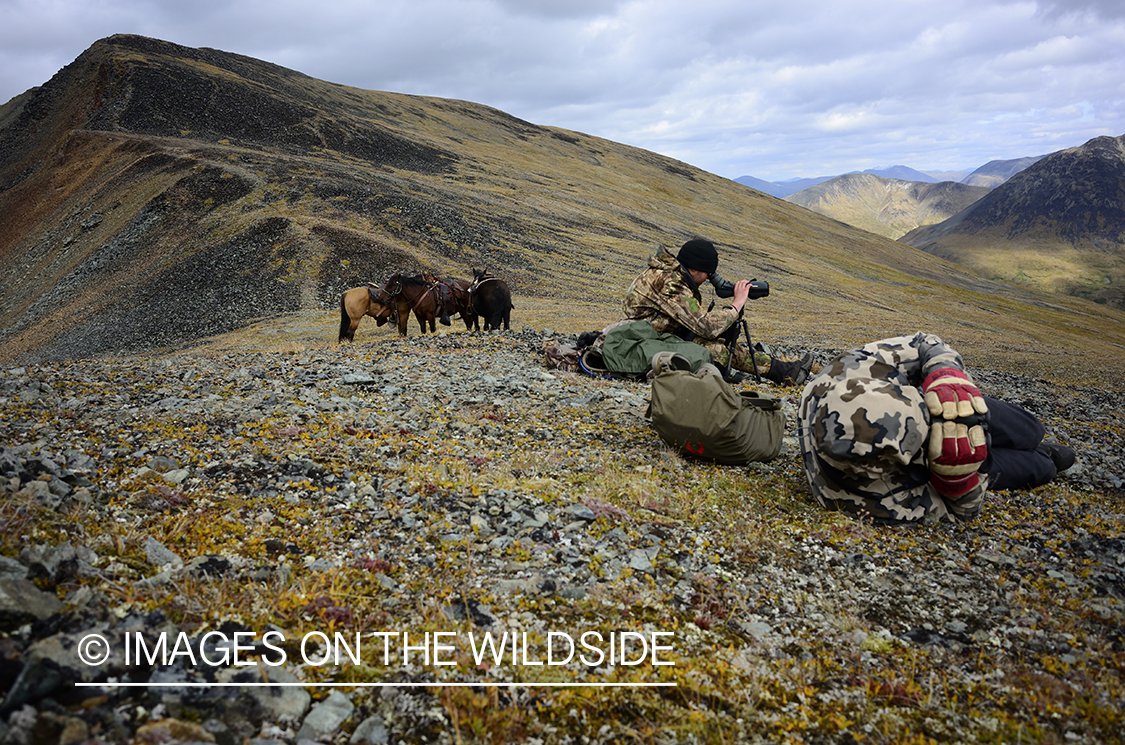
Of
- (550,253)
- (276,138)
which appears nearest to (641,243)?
(550,253)

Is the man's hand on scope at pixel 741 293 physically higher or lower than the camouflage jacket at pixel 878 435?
higher

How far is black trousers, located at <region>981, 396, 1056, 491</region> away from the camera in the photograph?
524 centimetres

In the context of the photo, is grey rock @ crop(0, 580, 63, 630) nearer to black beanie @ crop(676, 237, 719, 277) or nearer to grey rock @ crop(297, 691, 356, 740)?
grey rock @ crop(297, 691, 356, 740)

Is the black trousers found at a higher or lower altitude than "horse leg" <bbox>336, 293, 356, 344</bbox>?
lower

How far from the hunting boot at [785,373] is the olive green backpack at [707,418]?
444 cm

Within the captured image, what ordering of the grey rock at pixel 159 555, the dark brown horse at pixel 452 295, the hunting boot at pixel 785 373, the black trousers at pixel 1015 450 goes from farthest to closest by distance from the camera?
1. the dark brown horse at pixel 452 295
2. the hunting boot at pixel 785 373
3. the black trousers at pixel 1015 450
4. the grey rock at pixel 159 555

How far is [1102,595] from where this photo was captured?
379 cm

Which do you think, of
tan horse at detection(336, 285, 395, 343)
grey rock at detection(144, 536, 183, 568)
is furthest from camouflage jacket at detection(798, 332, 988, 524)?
tan horse at detection(336, 285, 395, 343)

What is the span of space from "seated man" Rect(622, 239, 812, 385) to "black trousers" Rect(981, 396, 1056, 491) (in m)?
3.96

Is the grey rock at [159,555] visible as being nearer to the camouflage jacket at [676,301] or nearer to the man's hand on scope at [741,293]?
the camouflage jacket at [676,301]

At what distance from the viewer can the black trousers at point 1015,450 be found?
524 cm

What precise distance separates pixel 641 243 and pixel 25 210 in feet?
155

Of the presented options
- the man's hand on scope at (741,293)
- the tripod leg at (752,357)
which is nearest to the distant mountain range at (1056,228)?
the tripod leg at (752,357)

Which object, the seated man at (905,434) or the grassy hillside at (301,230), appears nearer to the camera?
the seated man at (905,434)
